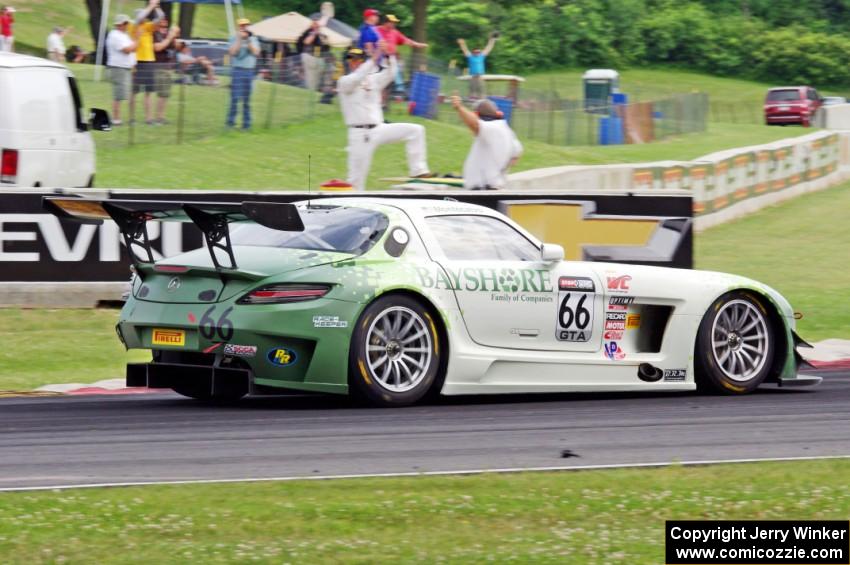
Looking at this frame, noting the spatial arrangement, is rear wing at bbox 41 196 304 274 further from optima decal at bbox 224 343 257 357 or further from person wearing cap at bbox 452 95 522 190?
person wearing cap at bbox 452 95 522 190

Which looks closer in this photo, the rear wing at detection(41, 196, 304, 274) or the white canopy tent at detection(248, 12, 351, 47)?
the rear wing at detection(41, 196, 304, 274)

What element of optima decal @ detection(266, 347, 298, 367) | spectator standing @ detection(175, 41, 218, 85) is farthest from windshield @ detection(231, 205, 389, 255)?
spectator standing @ detection(175, 41, 218, 85)

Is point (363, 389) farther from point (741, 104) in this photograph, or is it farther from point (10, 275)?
point (741, 104)

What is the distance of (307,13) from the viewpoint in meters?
73.5

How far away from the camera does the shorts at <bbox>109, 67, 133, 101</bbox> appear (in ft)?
73.8

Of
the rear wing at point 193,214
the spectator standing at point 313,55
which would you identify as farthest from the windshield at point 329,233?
the spectator standing at point 313,55

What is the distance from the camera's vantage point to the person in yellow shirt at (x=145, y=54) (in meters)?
22.6

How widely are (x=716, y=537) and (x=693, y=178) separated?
1835 cm

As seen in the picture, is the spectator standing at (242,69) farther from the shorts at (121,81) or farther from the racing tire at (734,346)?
the racing tire at (734,346)

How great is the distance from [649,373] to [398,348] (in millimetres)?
1976

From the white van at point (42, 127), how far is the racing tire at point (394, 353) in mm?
7765

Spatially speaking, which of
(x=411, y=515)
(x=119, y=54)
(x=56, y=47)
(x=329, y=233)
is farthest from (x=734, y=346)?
(x=56, y=47)

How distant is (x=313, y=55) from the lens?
26484 mm

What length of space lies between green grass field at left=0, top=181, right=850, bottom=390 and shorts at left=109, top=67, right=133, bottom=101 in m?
8.37
